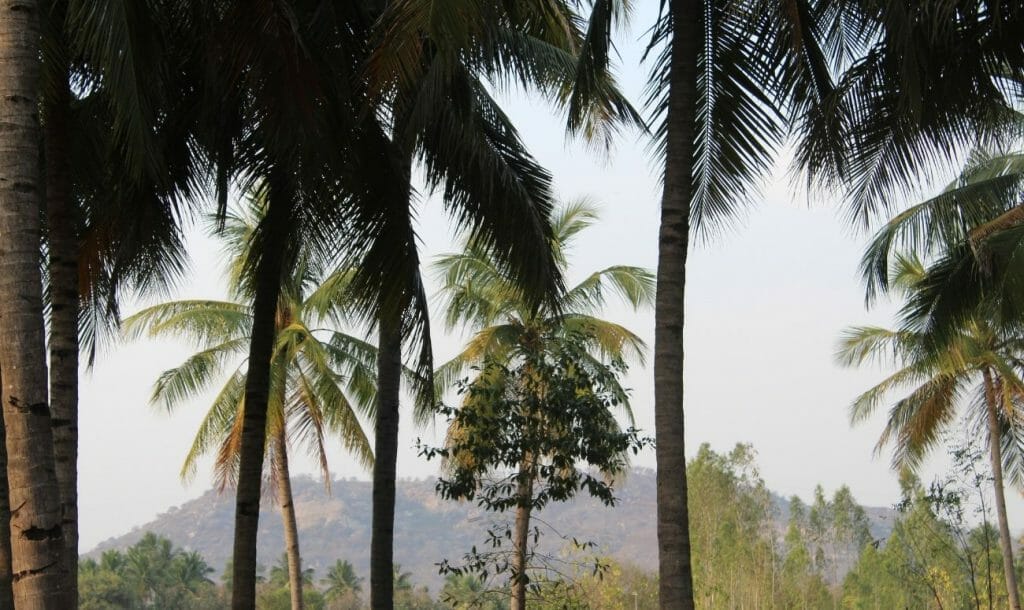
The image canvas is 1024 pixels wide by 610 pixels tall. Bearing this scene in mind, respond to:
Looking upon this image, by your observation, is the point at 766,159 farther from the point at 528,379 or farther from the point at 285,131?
the point at 528,379

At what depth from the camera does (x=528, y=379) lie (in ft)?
45.1

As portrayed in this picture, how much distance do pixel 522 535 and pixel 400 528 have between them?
570 ft

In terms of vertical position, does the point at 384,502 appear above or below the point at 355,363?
below

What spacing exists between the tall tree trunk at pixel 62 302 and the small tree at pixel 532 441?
5.03 m

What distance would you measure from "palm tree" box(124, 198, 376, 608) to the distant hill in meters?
139

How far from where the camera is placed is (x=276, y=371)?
60.2ft

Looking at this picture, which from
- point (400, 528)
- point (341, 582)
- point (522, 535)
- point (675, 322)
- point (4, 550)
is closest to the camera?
point (675, 322)

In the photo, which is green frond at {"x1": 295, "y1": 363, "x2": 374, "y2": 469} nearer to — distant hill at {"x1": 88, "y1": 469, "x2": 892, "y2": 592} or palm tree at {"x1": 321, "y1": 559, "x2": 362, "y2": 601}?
palm tree at {"x1": 321, "y1": 559, "x2": 362, "y2": 601}

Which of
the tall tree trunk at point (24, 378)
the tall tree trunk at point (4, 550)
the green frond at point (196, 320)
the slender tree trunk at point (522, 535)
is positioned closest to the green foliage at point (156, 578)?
the green frond at point (196, 320)

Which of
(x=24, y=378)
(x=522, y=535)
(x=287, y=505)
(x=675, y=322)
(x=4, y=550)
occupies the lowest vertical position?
(x=4, y=550)

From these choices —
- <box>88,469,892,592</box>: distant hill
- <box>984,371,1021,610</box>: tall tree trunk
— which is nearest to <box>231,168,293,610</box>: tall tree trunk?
<box>984,371,1021,610</box>: tall tree trunk

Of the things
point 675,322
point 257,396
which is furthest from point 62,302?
point 675,322

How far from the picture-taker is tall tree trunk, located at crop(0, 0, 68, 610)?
521cm

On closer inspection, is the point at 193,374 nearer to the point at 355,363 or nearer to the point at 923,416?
the point at 355,363
